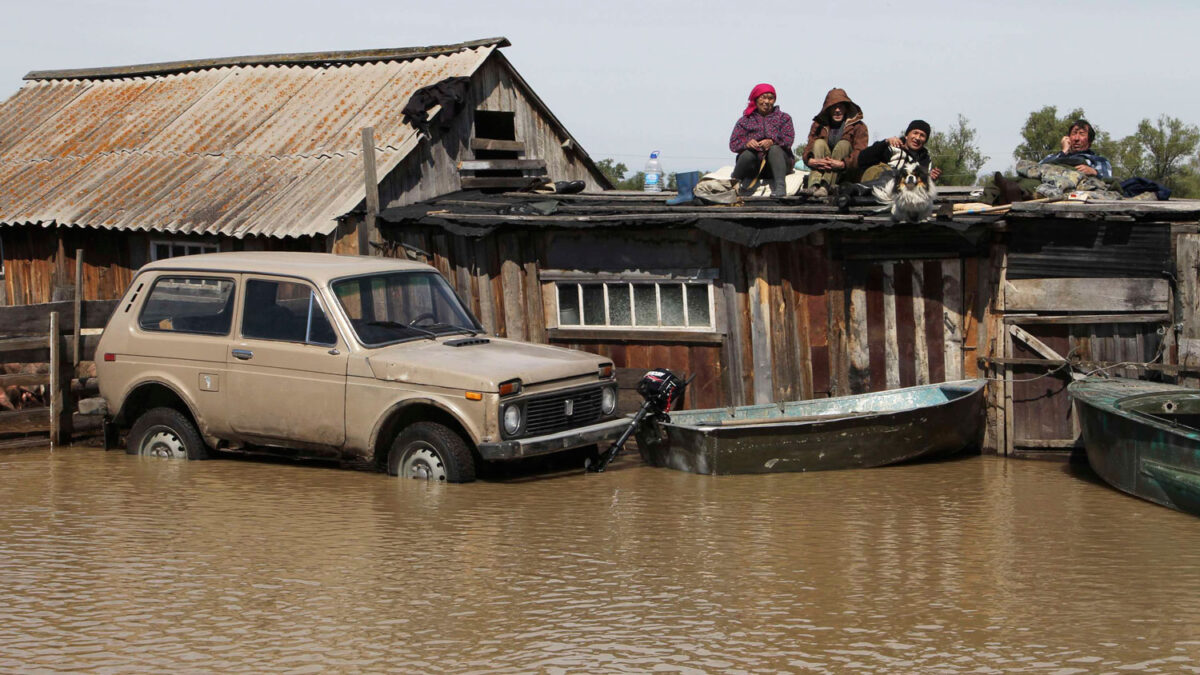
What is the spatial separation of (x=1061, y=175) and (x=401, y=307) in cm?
665

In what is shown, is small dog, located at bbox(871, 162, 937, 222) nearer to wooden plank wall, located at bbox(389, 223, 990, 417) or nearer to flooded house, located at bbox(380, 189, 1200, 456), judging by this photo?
flooded house, located at bbox(380, 189, 1200, 456)

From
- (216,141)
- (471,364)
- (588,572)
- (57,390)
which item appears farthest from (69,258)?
(588,572)

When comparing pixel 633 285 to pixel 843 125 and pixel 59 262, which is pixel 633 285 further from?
pixel 59 262

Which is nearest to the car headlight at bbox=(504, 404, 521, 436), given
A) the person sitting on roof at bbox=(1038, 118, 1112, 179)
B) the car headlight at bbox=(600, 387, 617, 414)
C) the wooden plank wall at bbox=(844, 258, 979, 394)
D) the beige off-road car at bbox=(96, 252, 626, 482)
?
the beige off-road car at bbox=(96, 252, 626, 482)

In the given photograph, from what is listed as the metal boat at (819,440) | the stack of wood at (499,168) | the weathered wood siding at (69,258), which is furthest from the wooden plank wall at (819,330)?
the weathered wood siding at (69,258)

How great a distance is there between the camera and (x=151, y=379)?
36.9 ft

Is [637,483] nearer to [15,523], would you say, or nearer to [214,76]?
[15,523]

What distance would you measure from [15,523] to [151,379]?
2227mm

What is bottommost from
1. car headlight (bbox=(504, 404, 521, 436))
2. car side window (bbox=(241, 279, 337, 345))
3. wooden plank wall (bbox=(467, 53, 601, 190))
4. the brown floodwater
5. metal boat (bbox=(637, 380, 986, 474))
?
the brown floodwater

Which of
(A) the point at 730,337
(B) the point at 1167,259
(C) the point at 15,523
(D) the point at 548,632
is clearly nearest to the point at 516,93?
(A) the point at 730,337

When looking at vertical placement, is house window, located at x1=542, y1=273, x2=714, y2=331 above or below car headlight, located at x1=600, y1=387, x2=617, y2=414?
above

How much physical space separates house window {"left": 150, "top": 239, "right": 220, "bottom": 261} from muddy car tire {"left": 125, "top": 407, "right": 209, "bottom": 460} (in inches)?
199

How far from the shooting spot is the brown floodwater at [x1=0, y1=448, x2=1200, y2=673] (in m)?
6.37

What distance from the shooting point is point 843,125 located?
47.1 ft
